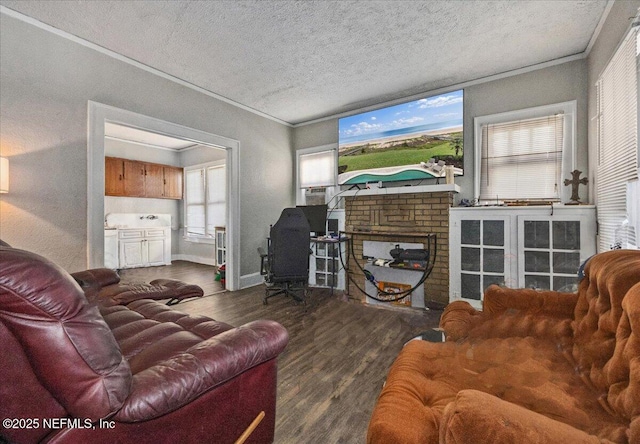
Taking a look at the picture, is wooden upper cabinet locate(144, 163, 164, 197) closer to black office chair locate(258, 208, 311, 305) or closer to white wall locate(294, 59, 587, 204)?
black office chair locate(258, 208, 311, 305)

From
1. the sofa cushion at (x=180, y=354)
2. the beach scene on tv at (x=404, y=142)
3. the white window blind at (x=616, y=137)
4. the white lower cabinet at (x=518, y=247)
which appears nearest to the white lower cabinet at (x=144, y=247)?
the beach scene on tv at (x=404, y=142)

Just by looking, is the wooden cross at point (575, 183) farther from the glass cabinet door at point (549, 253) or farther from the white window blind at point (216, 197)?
the white window blind at point (216, 197)

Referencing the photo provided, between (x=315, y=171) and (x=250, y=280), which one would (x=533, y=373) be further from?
(x=315, y=171)

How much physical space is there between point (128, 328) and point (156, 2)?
245 cm

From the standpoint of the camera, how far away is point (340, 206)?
14.6ft

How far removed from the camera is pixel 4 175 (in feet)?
7.00

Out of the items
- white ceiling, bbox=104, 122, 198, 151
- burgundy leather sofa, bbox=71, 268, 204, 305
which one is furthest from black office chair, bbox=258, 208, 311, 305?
white ceiling, bbox=104, 122, 198, 151

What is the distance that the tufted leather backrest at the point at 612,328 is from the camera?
2.63 ft

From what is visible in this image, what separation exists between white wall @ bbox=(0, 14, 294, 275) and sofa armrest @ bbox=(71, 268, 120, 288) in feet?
2.06

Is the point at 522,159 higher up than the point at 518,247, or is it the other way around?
the point at 522,159

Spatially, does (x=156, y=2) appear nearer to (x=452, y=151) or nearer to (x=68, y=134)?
(x=68, y=134)

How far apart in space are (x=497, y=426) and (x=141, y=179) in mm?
7246

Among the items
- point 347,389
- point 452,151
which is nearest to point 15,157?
point 347,389

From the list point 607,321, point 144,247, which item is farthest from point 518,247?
point 144,247
